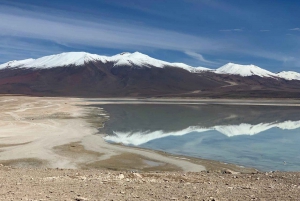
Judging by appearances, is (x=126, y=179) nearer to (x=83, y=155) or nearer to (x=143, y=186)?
(x=143, y=186)

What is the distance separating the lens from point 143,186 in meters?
12.7

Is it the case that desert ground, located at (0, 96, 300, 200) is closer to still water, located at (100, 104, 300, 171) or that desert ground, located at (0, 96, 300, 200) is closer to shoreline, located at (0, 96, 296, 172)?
shoreline, located at (0, 96, 296, 172)

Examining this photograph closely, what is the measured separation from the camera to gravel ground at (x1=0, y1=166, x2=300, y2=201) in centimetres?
1111

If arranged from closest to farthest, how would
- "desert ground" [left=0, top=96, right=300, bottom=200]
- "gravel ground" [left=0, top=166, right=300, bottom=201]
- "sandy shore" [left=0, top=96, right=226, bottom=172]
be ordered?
"gravel ground" [left=0, top=166, right=300, bottom=201], "desert ground" [left=0, top=96, right=300, bottom=200], "sandy shore" [left=0, top=96, right=226, bottom=172]

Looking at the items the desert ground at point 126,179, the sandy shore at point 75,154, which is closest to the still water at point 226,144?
the desert ground at point 126,179

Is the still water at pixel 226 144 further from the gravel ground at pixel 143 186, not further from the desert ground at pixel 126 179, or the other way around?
the gravel ground at pixel 143 186

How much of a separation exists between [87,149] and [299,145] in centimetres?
1740

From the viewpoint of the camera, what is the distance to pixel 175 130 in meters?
41.7

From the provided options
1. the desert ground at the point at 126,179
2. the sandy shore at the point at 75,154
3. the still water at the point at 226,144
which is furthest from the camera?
the still water at the point at 226,144

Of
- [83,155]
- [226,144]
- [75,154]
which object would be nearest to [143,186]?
[83,155]

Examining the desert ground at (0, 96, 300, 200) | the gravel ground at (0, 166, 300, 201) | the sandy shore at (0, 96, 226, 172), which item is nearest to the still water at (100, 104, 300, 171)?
the desert ground at (0, 96, 300, 200)

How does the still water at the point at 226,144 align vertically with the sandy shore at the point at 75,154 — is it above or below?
above

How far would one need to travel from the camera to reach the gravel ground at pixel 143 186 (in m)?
11.1

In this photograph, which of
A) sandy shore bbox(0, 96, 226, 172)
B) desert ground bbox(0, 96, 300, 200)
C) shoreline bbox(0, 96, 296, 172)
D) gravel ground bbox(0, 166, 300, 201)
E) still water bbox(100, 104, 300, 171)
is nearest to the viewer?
gravel ground bbox(0, 166, 300, 201)
